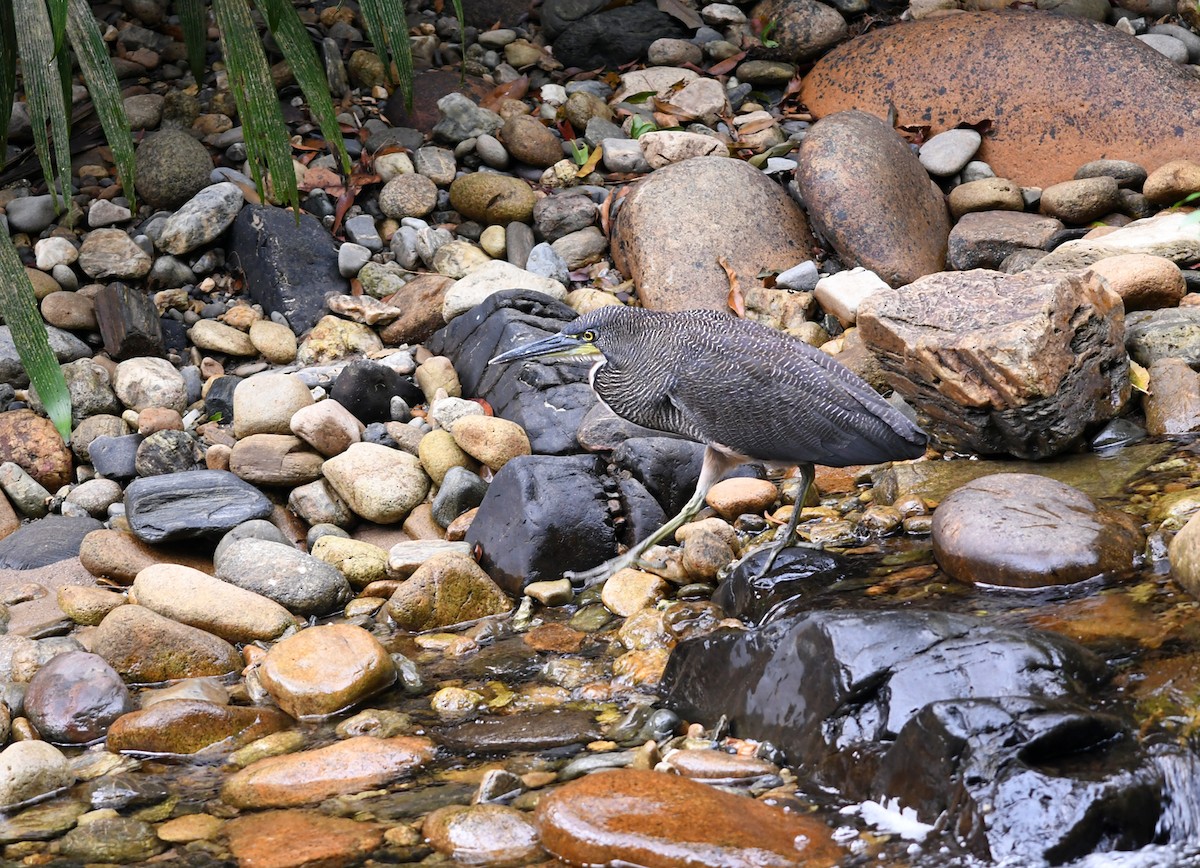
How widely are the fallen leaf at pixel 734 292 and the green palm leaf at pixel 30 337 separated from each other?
3.83m

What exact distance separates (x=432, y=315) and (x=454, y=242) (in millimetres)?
819

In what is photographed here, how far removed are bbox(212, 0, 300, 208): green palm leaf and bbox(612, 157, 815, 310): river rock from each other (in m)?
2.56

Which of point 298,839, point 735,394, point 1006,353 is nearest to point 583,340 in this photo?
point 735,394

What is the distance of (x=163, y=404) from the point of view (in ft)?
22.4

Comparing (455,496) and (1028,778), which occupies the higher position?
(1028,778)

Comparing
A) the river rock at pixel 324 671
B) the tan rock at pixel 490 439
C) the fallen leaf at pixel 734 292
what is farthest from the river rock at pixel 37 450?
the fallen leaf at pixel 734 292

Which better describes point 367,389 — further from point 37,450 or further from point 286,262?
point 37,450

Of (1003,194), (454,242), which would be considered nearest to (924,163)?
(1003,194)

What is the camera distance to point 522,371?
6398 millimetres

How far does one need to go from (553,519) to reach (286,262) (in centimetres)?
329

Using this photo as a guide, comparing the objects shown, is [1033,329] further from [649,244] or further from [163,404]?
[163,404]

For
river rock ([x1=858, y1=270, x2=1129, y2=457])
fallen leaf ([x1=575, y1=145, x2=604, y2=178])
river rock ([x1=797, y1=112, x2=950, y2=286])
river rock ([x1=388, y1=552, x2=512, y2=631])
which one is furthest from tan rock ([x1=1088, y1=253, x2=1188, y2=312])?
fallen leaf ([x1=575, y1=145, x2=604, y2=178])

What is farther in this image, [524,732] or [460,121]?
[460,121]

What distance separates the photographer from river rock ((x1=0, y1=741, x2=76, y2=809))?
3.74m
